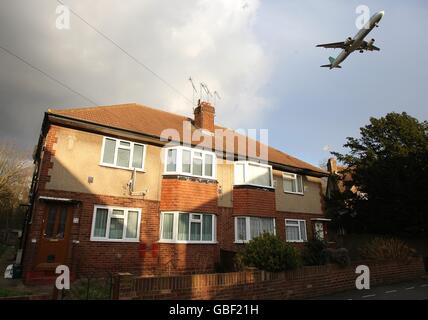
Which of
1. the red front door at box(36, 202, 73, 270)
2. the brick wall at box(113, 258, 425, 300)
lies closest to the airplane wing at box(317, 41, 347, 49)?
the brick wall at box(113, 258, 425, 300)

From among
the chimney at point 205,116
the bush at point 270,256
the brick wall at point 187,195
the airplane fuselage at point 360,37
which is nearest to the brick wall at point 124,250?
the brick wall at point 187,195

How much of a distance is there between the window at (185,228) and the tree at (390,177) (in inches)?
416

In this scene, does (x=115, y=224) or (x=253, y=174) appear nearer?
(x=115, y=224)

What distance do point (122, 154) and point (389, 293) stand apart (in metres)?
11.2

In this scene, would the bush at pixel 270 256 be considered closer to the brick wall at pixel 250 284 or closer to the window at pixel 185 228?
the brick wall at pixel 250 284

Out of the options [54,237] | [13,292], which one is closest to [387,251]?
[54,237]

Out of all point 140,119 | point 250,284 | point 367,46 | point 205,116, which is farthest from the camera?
point 205,116

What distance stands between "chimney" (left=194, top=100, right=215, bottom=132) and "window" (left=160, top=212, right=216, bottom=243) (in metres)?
6.13

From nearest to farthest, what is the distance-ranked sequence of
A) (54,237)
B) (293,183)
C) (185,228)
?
(54,237) < (185,228) < (293,183)

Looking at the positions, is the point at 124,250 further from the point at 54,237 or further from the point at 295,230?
the point at 295,230

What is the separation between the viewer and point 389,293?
33.6 ft

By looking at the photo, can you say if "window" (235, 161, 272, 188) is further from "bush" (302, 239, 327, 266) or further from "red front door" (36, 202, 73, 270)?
"red front door" (36, 202, 73, 270)

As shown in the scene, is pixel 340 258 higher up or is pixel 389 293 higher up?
pixel 340 258
